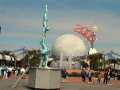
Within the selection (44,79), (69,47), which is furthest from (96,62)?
(44,79)

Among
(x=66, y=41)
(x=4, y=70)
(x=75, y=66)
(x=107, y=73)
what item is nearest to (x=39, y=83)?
(x=107, y=73)

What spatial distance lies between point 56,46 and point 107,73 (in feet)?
462

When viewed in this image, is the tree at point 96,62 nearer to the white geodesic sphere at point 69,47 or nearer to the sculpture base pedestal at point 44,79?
the white geodesic sphere at point 69,47

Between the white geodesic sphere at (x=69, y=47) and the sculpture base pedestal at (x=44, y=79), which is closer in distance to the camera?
the sculpture base pedestal at (x=44, y=79)

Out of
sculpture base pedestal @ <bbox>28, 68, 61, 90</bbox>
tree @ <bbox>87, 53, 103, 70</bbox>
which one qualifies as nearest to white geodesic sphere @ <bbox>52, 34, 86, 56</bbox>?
tree @ <bbox>87, 53, 103, 70</bbox>

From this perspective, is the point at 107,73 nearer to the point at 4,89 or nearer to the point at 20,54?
the point at 4,89

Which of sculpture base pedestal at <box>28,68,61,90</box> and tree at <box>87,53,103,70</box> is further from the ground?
tree at <box>87,53,103,70</box>

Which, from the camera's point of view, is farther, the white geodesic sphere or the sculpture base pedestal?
the white geodesic sphere

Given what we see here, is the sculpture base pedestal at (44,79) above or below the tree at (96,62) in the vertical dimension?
below

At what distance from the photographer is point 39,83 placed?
26625 mm

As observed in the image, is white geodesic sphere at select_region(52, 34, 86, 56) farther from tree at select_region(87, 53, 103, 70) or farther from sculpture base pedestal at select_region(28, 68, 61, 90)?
sculpture base pedestal at select_region(28, 68, 61, 90)

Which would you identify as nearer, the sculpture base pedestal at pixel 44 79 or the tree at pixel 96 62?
the sculpture base pedestal at pixel 44 79

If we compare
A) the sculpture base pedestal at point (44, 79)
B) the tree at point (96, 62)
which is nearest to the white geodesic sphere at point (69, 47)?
the tree at point (96, 62)

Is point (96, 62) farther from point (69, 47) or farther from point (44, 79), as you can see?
point (44, 79)
